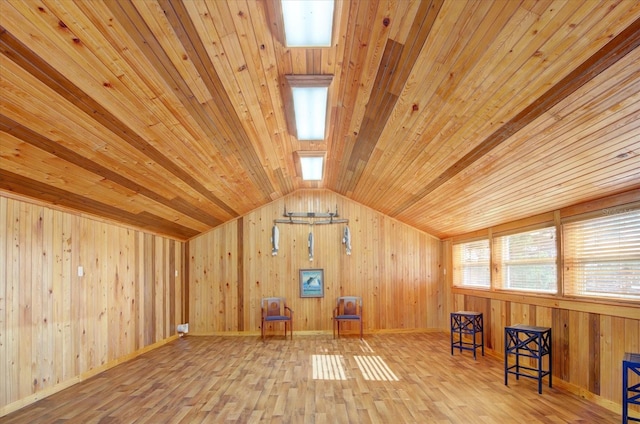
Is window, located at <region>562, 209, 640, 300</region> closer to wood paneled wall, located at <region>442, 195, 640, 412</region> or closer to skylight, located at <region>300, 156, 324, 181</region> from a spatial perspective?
wood paneled wall, located at <region>442, 195, 640, 412</region>

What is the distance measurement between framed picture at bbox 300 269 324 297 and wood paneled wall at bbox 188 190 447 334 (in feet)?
0.35

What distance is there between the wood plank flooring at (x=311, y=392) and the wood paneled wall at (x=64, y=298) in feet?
0.83

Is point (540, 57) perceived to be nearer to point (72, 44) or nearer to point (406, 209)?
point (72, 44)

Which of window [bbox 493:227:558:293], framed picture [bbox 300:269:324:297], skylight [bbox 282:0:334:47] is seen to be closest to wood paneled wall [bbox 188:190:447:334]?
framed picture [bbox 300:269:324:297]

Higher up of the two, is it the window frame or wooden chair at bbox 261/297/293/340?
the window frame

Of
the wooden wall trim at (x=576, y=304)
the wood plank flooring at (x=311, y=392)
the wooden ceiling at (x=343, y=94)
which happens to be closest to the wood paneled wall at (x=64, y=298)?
the wood plank flooring at (x=311, y=392)

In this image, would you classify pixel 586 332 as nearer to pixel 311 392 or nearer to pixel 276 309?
pixel 311 392

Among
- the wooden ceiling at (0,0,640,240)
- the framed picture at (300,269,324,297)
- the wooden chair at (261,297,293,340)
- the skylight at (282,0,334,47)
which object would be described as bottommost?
the wooden chair at (261,297,293,340)

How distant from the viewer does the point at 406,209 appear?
24.6 feet

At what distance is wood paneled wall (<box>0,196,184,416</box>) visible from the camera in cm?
398

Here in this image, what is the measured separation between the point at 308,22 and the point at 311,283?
6414 millimetres

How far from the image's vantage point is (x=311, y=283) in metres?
8.47

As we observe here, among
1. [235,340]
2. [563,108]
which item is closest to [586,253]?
[563,108]

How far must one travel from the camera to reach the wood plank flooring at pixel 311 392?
12.5 feet
